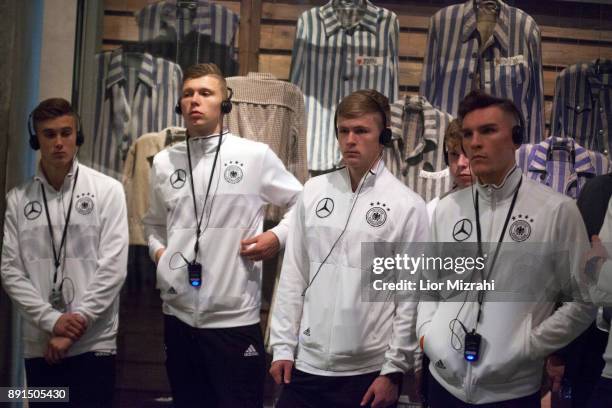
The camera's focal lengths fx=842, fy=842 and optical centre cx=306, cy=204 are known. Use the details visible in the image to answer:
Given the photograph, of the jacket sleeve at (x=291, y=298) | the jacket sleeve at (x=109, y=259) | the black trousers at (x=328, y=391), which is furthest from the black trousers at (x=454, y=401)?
the jacket sleeve at (x=109, y=259)

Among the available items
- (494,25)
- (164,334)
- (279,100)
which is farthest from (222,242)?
(494,25)

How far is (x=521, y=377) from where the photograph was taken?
9.21ft

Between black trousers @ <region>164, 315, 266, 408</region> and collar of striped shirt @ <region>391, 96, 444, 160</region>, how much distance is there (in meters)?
1.06

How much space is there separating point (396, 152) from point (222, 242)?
88 centimetres

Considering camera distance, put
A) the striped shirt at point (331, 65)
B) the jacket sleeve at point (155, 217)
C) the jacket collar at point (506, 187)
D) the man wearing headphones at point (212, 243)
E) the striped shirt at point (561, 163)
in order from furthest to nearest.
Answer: the striped shirt at point (331, 65) < the jacket sleeve at point (155, 217) < the man wearing headphones at point (212, 243) < the striped shirt at point (561, 163) < the jacket collar at point (506, 187)

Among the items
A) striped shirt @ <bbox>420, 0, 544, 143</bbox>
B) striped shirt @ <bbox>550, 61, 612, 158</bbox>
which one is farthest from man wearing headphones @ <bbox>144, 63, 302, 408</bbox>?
striped shirt @ <bbox>550, 61, 612, 158</bbox>

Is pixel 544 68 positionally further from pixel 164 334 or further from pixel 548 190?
pixel 164 334

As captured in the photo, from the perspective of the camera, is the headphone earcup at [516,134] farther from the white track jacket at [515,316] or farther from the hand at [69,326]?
the hand at [69,326]

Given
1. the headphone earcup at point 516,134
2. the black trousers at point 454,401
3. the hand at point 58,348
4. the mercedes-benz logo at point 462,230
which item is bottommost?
the hand at point 58,348

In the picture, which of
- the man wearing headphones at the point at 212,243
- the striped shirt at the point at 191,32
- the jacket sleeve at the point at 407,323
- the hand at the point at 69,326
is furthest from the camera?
the striped shirt at the point at 191,32

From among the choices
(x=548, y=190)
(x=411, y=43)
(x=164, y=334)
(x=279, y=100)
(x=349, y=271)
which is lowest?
(x=164, y=334)

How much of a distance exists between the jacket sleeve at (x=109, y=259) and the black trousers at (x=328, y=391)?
1029 mm

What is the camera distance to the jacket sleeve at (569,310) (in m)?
2.78

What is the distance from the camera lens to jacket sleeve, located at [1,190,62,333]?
3.61 metres
